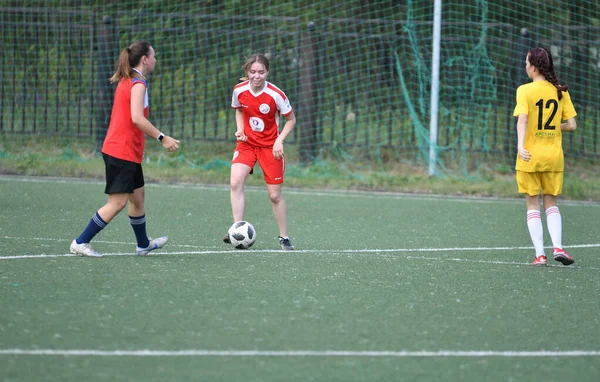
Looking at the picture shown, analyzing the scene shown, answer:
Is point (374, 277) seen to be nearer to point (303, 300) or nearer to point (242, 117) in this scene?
point (303, 300)

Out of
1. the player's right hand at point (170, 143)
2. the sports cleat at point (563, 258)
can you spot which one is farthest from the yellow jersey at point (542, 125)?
the player's right hand at point (170, 143)

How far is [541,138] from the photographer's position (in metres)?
7.24

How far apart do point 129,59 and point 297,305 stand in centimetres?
246

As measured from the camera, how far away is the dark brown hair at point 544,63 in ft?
23.6

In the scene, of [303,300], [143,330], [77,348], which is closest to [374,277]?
[303,300]

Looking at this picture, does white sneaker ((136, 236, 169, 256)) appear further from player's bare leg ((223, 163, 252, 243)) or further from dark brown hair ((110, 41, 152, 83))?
dark brown hair ((110, 41, 152, 83))

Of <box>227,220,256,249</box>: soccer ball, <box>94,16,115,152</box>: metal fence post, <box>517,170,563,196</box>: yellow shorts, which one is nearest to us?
<box>517,170,563,196</box>: yellow shorts

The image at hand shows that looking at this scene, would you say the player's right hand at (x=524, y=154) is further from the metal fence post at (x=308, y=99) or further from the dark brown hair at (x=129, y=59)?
the metal fence post at (x=308, y=99)

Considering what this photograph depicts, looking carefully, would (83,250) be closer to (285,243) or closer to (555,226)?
(285,243)

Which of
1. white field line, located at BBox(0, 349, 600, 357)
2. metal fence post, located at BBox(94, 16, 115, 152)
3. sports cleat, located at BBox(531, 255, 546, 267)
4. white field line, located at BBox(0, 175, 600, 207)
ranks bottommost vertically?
white field line, located at BBox(0, 349, 600, 357)

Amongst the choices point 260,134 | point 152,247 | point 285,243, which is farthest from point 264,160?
point 152,247

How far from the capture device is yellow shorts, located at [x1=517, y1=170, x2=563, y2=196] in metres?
7.27

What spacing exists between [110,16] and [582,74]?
777cm

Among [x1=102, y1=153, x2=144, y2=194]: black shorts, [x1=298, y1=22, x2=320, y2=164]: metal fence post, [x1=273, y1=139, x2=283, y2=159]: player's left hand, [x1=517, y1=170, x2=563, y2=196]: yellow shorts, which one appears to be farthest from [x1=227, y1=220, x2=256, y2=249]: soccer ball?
[x1=298, y1=22, x2=320, y2=164]: metal fence post
